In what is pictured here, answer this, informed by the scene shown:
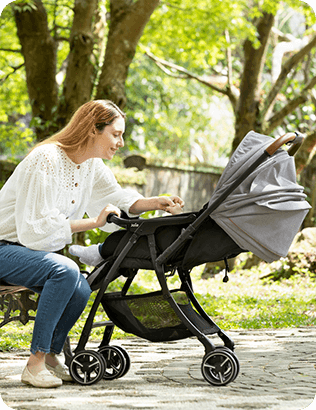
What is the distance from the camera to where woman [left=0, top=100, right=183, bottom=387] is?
295 centimetres

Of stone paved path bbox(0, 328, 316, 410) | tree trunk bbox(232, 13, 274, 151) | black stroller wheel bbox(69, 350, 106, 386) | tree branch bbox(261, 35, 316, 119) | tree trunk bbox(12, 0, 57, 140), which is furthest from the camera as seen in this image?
tree trunk bbox(232, 13, 274, 151)

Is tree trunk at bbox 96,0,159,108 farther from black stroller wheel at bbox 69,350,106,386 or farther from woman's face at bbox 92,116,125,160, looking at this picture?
black stroller wheel at bbox 69,350,106,386

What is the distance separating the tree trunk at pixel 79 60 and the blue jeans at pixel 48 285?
4824 millimetres

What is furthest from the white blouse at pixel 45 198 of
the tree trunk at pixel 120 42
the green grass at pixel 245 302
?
the tree trunk at pixel 120 42

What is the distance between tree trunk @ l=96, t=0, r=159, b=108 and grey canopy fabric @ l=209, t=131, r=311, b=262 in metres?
4.71

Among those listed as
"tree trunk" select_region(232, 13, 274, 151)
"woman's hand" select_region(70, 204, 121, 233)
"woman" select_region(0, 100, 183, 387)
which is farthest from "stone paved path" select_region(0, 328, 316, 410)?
"tree trunk" select_region(232, 13, 274, 151)

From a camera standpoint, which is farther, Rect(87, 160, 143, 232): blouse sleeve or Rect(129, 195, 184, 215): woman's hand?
Rect(87, 160, 143, 232): blouse sleeve

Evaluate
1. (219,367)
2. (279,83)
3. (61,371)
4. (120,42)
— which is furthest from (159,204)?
(279,83)

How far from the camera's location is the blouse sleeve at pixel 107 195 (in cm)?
355

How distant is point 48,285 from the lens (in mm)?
2939

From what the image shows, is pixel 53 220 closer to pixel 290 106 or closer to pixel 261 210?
pixel 261 210

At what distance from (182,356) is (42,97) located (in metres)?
5.43

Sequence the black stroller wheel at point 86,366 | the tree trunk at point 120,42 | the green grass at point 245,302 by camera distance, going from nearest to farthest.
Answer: the black stroller wheel at point 86,366 → the green grass at point 245,302 → the tree trunk at point 120,42

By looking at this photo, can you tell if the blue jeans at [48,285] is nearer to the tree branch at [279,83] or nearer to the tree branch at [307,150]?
the tree branch at [279,83]
